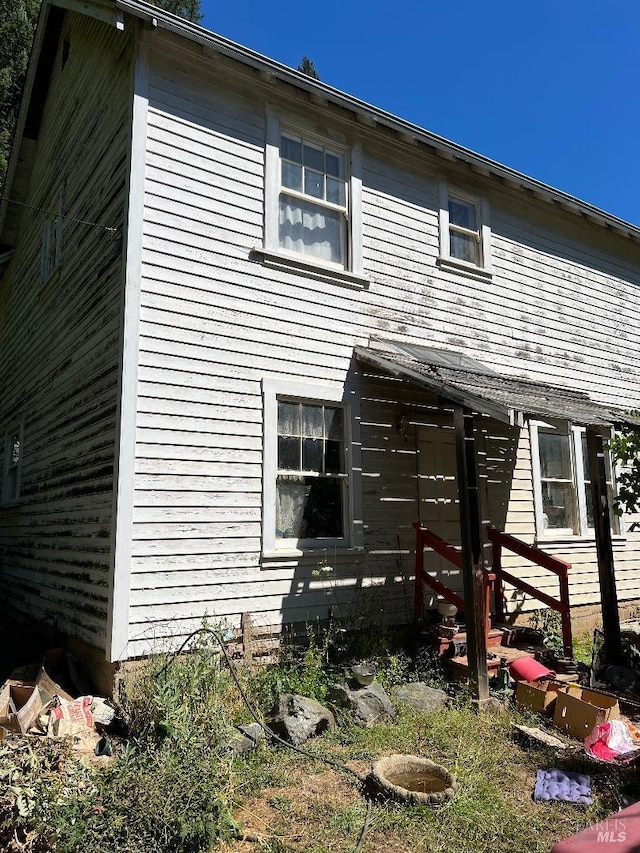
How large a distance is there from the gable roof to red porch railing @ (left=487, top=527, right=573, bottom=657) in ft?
18.3

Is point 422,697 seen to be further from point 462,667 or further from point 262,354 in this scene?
point 262,354

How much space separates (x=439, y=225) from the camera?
31.2 feet

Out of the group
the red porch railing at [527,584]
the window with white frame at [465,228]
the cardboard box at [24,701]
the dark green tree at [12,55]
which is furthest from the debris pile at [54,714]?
the dark green tree at [12,55]

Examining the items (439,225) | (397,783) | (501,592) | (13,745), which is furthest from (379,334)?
(13,745)

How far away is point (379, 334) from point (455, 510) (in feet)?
8.93

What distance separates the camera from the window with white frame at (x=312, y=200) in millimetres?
7703

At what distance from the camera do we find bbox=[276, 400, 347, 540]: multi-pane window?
23.8 feet

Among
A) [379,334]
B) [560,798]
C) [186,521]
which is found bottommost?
[560,798]

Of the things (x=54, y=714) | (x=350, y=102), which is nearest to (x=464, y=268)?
(x=350, y=102)

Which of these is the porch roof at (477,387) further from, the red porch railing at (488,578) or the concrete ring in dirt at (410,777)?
the concrete ring in dirt at (410,777)

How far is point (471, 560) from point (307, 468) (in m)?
2.18

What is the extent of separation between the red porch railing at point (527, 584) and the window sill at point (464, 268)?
387cm

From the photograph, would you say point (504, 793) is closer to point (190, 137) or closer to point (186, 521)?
point (186, 521)

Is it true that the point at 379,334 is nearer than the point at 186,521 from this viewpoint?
No
